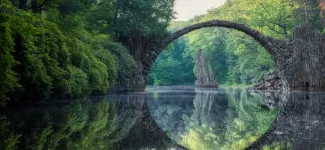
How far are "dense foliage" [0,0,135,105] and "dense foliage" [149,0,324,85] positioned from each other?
21555 mm

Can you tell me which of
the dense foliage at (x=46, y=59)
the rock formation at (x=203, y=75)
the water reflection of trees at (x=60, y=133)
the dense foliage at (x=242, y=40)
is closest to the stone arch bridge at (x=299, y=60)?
the dense foliage at (x=46, y=59)

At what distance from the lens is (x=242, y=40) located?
45.6 metres

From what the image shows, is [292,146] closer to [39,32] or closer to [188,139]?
[188,139]

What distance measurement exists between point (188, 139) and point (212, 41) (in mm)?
61284

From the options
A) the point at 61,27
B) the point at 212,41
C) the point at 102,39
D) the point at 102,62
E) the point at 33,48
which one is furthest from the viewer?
the point at 212,41

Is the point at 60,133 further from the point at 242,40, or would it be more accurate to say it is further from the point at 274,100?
the point at 242,40

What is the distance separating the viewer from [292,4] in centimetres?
4241

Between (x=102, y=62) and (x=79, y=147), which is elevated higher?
(x=102, y=62)

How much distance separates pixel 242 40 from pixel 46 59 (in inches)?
1450

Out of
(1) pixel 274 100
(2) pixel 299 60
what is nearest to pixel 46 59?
(1) pixel 274 100

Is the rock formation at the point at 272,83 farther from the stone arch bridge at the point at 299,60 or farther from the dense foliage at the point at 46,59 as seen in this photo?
the dense foliage at the point at 46,59

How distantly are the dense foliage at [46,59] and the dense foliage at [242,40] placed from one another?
21555mm

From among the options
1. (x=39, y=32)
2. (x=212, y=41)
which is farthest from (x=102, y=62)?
(x=212, y=41)

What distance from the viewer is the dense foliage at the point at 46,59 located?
28.2 feet
